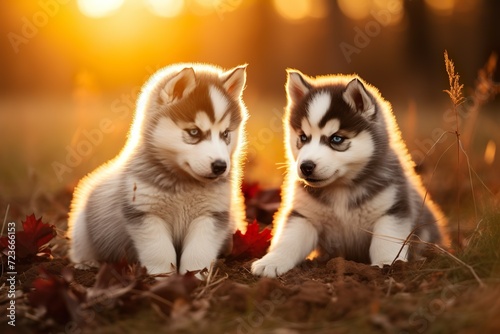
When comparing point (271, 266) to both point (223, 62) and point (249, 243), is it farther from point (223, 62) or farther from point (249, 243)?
point (223, 62)

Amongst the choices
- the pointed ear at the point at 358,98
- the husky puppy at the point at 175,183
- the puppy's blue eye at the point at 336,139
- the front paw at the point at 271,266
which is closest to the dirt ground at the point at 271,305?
the front paw at the point at 271,266

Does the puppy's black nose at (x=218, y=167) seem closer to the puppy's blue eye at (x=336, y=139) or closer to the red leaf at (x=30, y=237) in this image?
the puppy's blue eye at (x=336, y=139)

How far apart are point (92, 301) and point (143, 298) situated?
23 centimetres

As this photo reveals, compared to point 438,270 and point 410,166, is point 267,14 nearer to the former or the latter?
point 410,166

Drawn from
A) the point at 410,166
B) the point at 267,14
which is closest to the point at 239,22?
the point at 267,14

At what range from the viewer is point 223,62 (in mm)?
15539

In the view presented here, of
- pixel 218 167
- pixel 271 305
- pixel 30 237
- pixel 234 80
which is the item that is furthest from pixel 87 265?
pixel 271 305

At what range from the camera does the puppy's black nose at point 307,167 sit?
146 inches

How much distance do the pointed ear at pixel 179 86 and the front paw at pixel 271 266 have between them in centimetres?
116

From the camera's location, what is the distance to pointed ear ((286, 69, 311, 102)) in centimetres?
416

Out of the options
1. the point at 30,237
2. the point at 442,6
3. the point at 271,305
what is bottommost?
the point at 271,305

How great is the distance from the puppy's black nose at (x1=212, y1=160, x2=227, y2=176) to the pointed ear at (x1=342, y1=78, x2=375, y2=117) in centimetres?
91

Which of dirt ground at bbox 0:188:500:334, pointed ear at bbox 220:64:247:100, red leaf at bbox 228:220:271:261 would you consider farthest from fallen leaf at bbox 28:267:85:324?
pointed ear at bbox 220:64:247:100

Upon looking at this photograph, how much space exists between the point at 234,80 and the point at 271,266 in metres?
1.25
